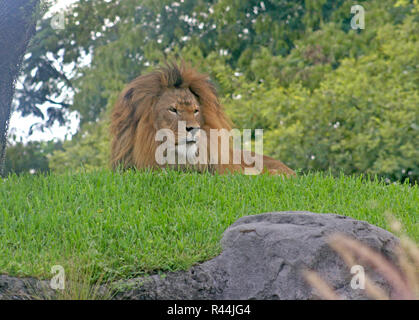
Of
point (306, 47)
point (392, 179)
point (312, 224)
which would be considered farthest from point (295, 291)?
point (306, 47)

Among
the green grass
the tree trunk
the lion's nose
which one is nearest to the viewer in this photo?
the green grass

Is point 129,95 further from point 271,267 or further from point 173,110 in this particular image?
point 271,267

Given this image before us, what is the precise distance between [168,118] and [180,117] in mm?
156

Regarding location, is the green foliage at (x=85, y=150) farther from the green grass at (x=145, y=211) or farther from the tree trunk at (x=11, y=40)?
the green grass at (x=145, y=211)

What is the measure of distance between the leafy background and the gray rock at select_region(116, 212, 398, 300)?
645 cm

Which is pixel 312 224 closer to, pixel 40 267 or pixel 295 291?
pixel 295 291

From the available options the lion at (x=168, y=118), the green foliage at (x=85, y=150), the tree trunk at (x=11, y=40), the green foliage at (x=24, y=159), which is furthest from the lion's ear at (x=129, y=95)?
the green foliage at (x=24, y=159)

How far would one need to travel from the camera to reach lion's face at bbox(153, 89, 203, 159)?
7.49 meters

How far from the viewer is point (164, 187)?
7172 millimetres

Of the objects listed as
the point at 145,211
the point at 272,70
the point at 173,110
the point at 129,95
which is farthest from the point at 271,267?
the point at 272,70

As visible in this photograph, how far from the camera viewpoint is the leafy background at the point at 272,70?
12305 mm

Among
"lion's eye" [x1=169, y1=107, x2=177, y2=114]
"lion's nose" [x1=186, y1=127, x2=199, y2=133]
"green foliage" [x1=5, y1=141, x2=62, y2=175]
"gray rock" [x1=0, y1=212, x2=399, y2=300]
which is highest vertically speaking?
"lion's eye" [x1=169, y1=107, x2=177, y2=114]

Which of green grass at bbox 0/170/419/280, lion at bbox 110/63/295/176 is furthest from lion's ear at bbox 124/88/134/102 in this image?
green grass at bbox 0/170/419/280

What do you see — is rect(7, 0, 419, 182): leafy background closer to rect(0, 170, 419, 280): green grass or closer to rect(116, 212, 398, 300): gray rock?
rect(0, 170, 419, 280): green grass
